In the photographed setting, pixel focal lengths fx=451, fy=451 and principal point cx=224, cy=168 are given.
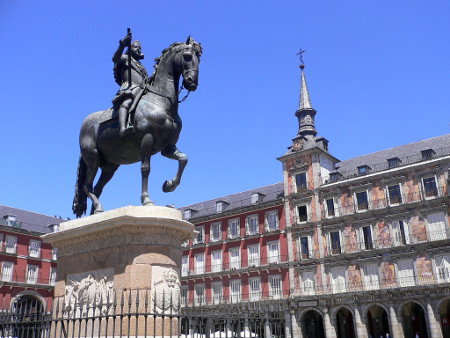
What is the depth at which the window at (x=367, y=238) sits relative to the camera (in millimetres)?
36750

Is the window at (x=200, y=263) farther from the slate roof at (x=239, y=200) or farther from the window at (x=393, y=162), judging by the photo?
the window at (x=393, y=162)

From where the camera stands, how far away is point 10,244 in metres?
42.9

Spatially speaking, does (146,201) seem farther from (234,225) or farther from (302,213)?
(234,225)

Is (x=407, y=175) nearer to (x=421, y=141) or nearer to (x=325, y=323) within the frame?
(x=421, y=141)

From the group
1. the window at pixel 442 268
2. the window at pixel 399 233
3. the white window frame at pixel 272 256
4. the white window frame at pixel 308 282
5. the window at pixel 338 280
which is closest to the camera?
the window at pixel 442 268

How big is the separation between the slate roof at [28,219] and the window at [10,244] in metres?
1.97

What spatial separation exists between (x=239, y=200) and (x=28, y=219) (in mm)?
22868

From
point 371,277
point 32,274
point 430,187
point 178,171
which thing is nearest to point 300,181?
point 371,277

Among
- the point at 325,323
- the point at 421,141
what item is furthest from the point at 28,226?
the point at 421,141

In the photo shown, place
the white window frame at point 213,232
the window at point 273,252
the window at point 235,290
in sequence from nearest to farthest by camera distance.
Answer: the window at point 273,252, the window at point 235,290, the white window frame at point 213,232

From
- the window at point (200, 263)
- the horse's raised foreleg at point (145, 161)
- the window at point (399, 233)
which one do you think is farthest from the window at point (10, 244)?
the horse's raised foreleg at point (145, 161)

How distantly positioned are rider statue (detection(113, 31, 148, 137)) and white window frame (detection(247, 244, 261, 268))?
3635cm

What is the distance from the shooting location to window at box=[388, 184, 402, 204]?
36344mm

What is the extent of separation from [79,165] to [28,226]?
4369 centimetres
